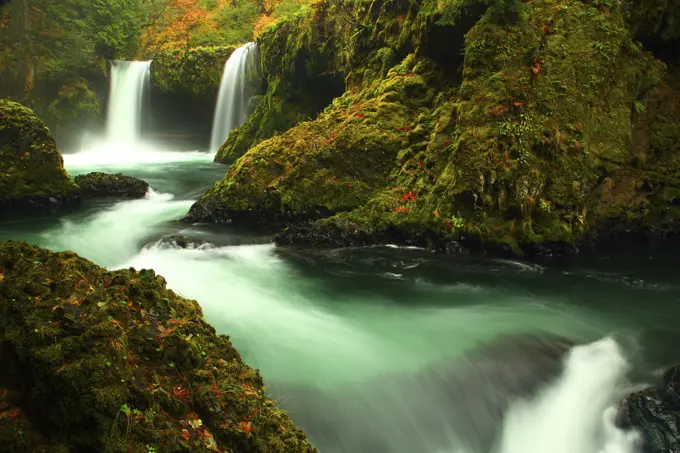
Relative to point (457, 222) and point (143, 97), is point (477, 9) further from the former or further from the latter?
point (143, 97)

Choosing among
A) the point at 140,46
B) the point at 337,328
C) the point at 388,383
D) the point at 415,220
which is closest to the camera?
the point at 388,383

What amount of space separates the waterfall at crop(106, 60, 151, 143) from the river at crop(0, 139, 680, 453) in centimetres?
1476

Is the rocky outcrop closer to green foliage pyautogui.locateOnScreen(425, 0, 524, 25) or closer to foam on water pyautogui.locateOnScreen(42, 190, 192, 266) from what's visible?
green foliage pyautogui.locateOnScreen(425, 0, 524, 25)

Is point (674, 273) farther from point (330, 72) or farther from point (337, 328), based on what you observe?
point (330, 72)

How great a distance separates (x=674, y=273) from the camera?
8477 millimetres

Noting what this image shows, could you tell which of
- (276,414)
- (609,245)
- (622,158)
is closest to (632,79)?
(622,158)

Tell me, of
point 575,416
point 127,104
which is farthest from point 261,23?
point 575,416

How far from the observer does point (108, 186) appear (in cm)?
1402

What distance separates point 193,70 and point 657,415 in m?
23.2

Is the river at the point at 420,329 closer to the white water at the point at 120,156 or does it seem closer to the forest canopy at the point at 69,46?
the white water at the point at 120,156

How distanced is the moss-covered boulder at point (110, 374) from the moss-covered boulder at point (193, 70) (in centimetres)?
2145

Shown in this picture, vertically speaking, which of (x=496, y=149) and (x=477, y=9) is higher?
(x=477, y=9)

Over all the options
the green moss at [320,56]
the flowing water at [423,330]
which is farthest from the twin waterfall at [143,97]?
the flowing water at [423,330]

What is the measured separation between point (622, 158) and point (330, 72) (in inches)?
381
